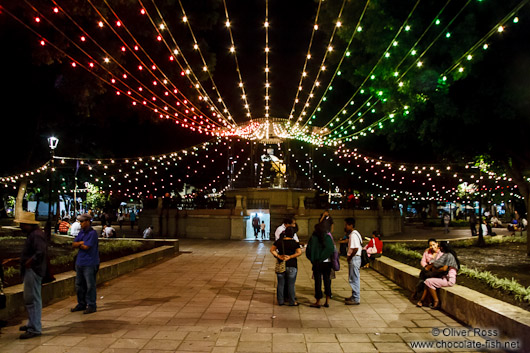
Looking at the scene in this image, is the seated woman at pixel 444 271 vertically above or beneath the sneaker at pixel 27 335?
above

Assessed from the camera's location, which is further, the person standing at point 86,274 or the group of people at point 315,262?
the group of people at point 315,262

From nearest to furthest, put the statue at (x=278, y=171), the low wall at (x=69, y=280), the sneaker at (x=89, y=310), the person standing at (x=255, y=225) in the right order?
the low wall at (x=69, y=280), the sneaker at (x=89, y=310), the person standing at (x=255, y=225), the statue at (x=278, y=171)

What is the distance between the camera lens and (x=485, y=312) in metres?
5.84

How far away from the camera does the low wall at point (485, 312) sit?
4996 mm

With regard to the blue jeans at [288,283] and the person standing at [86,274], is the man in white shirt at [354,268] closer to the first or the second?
the blue jeans at [288,283]

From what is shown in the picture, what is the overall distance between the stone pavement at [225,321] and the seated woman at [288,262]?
267mm

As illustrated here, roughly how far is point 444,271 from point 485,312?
1.63m

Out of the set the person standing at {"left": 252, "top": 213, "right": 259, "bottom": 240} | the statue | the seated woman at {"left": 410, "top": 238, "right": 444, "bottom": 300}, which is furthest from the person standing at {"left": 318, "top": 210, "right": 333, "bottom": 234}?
the statue

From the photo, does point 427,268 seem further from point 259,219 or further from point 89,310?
point 259,219

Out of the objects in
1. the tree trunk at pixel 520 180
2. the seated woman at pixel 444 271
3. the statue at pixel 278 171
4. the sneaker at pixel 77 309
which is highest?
the statue at pixel 278 171

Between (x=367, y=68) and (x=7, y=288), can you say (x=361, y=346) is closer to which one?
(x=7, y=288)

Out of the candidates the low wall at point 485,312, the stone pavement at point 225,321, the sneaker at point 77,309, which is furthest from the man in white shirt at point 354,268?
the sneaker at point 77,309

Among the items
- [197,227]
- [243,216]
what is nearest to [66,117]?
[197,227]

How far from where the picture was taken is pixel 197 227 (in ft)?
80.8
